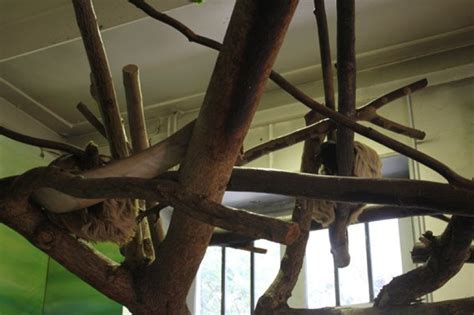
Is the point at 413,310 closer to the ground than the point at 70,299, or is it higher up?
closer to the ground

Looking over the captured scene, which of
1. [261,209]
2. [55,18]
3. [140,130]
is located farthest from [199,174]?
[261,209]

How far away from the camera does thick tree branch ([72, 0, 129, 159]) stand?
3.91ft

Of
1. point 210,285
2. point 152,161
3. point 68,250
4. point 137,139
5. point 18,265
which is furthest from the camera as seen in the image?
point 210,285

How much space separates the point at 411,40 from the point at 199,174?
1.82 m

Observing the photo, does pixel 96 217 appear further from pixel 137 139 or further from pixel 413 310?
pixel 413 310

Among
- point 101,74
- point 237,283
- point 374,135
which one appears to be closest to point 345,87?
point 374,135

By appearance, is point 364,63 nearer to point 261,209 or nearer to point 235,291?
point 261,209

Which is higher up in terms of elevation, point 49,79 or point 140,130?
point 49,79

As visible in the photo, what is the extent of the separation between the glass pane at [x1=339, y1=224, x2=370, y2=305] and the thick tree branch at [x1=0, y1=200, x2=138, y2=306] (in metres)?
1.55

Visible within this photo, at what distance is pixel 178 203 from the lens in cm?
78

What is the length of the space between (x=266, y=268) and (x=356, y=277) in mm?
413

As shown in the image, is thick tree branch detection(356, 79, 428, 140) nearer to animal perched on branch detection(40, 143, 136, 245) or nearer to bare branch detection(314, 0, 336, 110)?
bare branch detection(314, 0, 336, 110)

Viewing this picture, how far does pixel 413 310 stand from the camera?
1.16 metres

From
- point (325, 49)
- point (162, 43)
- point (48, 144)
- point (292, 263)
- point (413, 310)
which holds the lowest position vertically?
point (413, 310)
